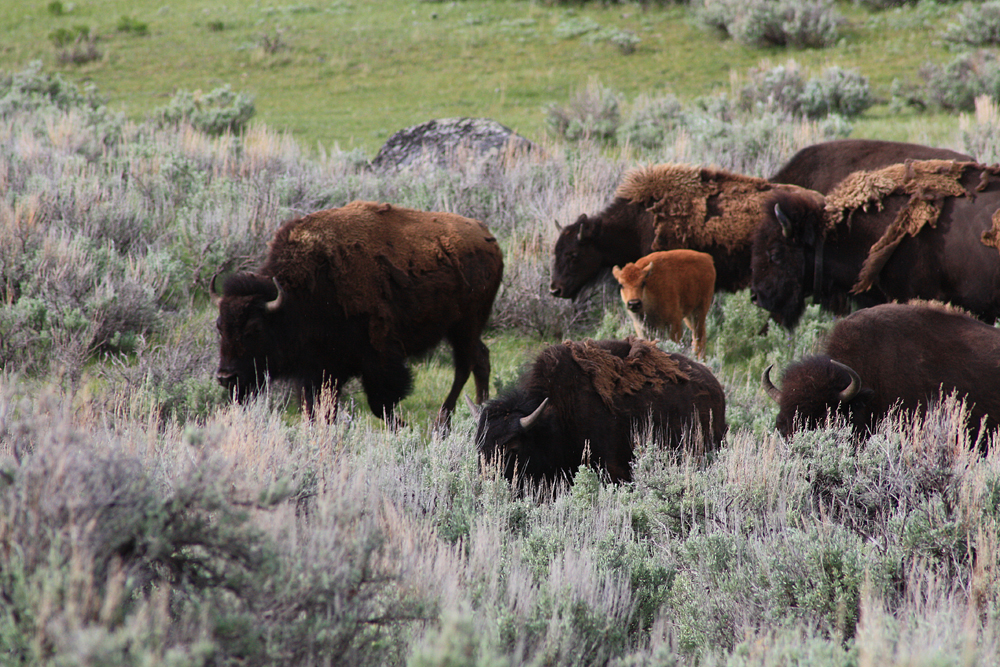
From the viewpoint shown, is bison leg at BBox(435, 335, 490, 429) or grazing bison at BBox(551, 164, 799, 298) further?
grazing bison at BBox(551, 164, 799, 298)

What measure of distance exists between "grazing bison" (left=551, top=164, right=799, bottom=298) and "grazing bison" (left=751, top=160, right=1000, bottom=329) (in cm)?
84

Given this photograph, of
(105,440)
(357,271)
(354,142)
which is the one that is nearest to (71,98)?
(354,142)

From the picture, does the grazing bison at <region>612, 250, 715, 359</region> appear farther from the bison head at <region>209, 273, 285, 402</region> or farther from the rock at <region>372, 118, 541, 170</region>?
the rock at <region>372, 118, 541, 170</region>

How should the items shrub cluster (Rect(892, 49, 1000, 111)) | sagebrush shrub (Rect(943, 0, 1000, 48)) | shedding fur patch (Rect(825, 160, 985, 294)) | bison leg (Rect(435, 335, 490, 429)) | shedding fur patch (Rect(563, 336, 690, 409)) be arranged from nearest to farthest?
shedding fur patch (Rect(563, 336, 690, 409)) → shedding fur patch (Rect(825, 160, 985, 294)) → bison leg (Rect(435, 335, 490, 429)) → shrub cluster (Rect(892, 49, 1000, 111)) → sagebrush shrub (Rect(943, 0, 1000, 48))

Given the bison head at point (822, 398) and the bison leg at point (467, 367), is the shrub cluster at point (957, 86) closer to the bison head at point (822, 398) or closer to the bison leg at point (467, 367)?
the bison leg at point (467, 367)

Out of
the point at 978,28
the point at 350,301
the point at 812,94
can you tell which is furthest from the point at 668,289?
the point at 978,28

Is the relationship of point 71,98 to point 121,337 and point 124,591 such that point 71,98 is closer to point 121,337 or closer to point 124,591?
point 121,337

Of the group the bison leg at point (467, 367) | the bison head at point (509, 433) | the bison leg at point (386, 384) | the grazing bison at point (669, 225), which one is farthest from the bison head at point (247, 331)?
the grazing bison at point (669, 225)

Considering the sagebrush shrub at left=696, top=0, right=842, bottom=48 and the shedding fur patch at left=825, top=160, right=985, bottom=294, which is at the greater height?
the sagebrush shrub at left=696, top=0, right=842, bottom=48

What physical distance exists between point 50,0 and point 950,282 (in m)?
37.8

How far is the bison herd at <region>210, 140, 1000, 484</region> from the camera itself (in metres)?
5.43

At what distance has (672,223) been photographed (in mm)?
9227

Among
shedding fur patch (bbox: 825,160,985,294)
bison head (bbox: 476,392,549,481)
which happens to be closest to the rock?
shedding fur patch (bbox: 825,160,985,294)

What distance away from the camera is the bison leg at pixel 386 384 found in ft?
22.6
